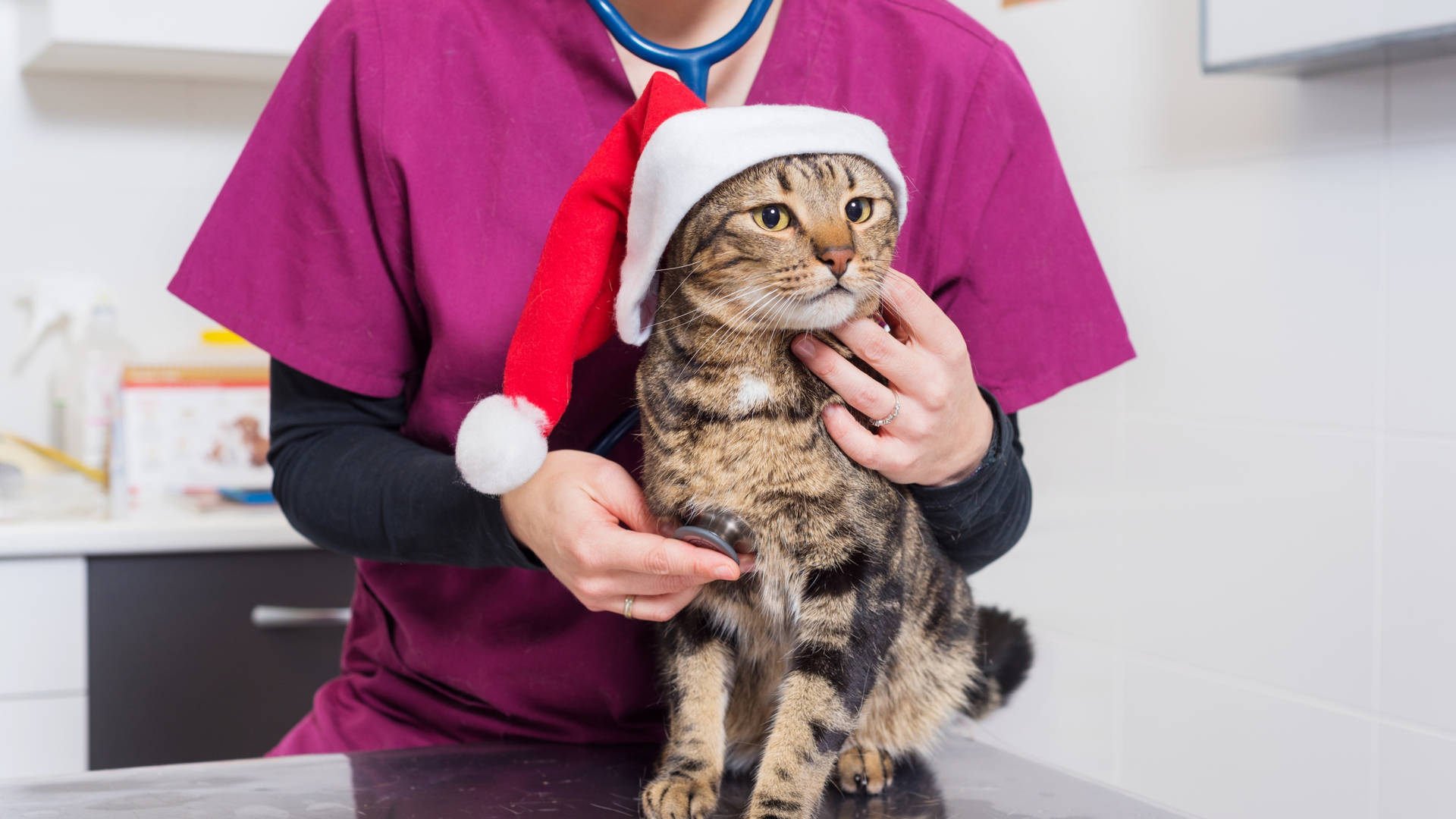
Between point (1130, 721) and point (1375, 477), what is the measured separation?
0.55m

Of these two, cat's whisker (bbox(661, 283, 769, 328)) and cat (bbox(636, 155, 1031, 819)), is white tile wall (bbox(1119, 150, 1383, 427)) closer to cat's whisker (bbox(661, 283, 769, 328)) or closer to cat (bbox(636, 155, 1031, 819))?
cat (bbox(636, 155, 1031, 819))

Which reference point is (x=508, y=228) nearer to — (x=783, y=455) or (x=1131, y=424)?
(x=783, y=455)

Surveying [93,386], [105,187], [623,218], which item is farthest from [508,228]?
[105,187]

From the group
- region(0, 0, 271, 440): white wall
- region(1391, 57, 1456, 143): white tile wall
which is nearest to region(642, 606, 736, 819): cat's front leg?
region(1391, 57, 1456, 143): white tile wall

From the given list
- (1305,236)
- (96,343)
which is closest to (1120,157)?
(1305,236)

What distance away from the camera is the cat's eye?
0.75 metres

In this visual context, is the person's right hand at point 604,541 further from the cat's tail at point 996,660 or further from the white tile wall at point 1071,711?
the white tile wall at point 1071,711

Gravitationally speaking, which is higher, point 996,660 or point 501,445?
point 501,445

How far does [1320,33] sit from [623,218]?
932mm

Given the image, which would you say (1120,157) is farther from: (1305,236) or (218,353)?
(218,353)

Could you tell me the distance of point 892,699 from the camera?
921mm

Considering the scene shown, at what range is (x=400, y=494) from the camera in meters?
0.91

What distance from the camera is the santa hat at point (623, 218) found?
708mm

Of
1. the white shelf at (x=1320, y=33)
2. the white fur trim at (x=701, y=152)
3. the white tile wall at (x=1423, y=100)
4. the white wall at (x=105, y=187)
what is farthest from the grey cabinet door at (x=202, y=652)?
the white tile wall at (x=1423, y=100)
